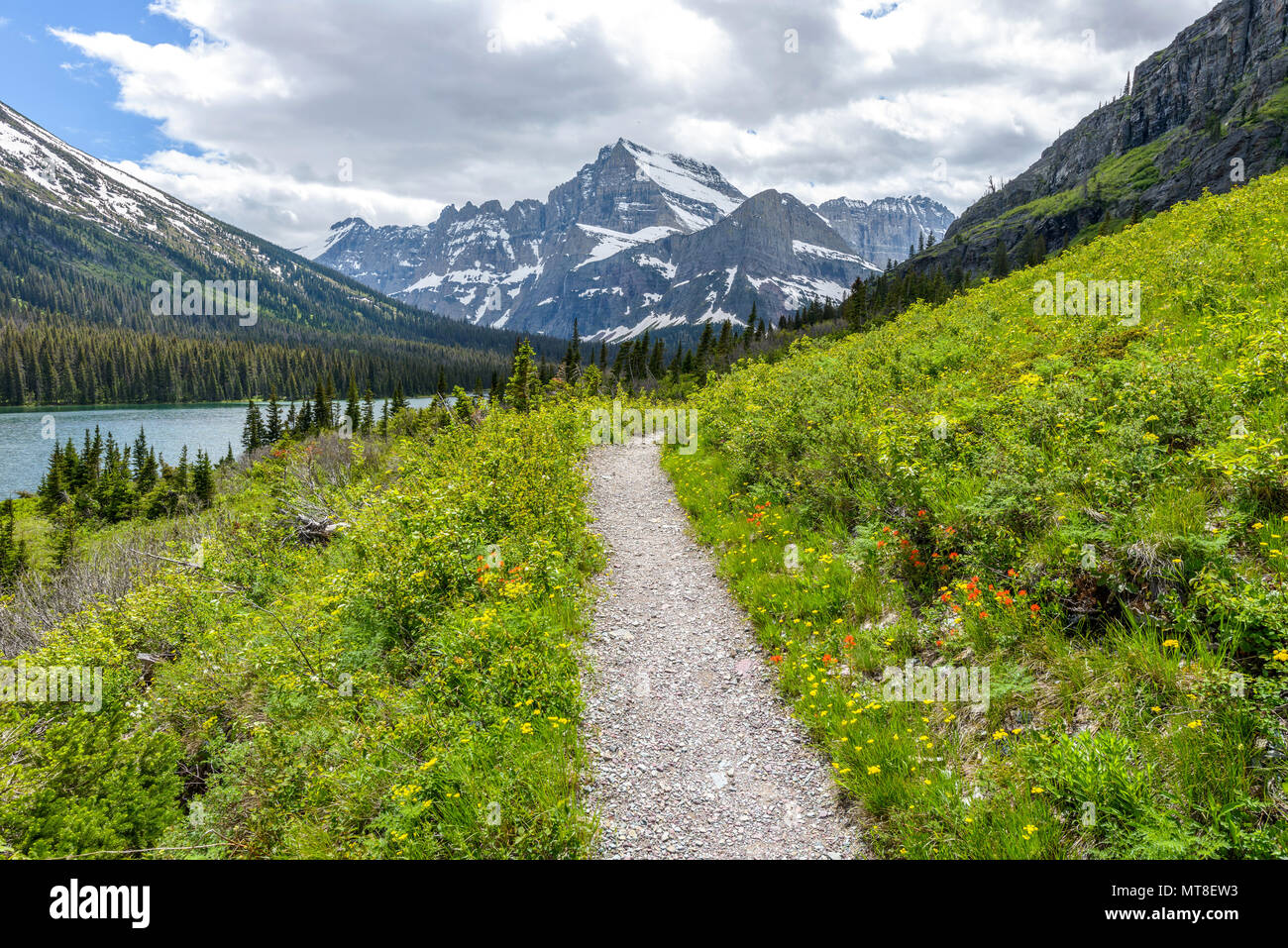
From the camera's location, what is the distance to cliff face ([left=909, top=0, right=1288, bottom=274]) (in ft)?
357

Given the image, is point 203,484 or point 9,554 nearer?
point 9,554

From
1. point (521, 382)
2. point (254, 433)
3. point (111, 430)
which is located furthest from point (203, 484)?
point (111, 430)

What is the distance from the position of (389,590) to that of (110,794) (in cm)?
370

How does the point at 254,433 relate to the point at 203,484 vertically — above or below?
above

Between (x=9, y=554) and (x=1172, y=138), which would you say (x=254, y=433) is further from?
(x=1172, y=138)

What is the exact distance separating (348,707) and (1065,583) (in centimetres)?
812

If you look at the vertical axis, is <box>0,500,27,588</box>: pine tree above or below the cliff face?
below

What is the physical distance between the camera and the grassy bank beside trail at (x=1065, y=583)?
12.4 ft

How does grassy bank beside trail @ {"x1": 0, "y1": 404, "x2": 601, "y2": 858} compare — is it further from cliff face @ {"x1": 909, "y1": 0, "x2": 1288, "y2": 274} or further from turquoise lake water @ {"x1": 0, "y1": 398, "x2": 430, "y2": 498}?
cliff face @ {"x1": 909, "y1": 0, "x2": 1288, "y2": 274}

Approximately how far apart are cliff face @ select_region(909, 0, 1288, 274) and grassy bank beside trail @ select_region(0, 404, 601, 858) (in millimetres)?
142695

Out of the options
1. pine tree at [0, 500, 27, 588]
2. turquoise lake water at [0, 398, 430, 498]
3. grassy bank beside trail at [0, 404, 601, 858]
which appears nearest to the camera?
grassy bank beside trail at [0, 404, 601, 858]

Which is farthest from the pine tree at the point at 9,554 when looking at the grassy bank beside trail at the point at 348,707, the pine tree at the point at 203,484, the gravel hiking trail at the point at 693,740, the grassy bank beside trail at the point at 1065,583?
the grassy bank beside trail at the point at 1065,583

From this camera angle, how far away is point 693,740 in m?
6.37

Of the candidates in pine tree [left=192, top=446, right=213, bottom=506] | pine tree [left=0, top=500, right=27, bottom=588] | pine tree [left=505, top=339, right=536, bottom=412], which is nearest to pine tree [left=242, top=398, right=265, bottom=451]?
pine tree [left=192, top=446, right=213, bottom=506]
